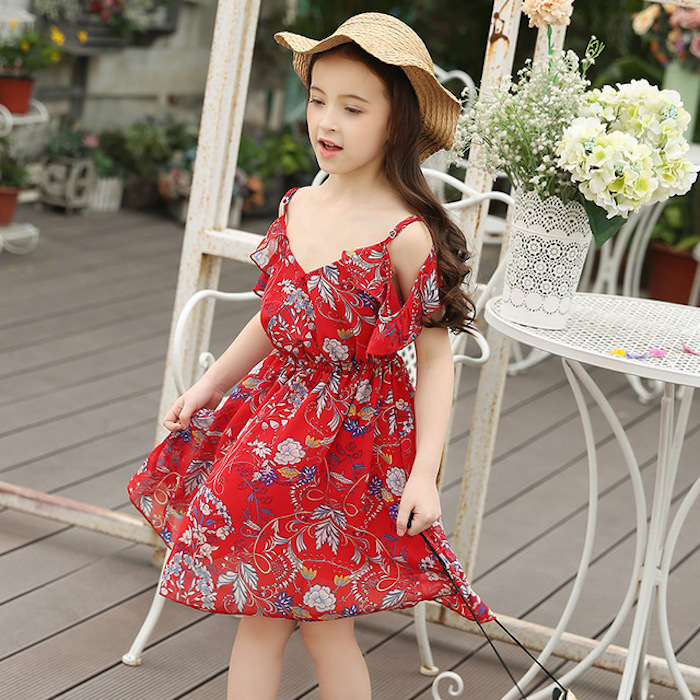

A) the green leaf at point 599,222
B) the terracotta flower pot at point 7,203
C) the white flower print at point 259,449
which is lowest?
the terracotta flower pot at point 7,203

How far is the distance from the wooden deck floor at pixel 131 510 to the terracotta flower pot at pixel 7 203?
22 centimetres

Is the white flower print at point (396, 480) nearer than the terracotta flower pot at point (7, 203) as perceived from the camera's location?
Yes

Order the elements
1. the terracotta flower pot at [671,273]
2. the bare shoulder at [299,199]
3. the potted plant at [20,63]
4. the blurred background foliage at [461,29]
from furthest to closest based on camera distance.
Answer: the blurred background foliage at [461,29] → the terracotta flower pot at [671,273] → the potted plant at [20,63] → the bare shoulder at [299,199]

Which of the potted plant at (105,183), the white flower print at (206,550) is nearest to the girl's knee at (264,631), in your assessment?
the white flower print at (206,550)

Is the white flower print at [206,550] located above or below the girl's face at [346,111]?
below

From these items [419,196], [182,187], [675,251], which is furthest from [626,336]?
[182,187]

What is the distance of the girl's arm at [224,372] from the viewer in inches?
69.4

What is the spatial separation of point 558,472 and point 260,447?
1.90 metres

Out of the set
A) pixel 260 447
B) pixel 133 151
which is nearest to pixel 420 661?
pixel 260 447

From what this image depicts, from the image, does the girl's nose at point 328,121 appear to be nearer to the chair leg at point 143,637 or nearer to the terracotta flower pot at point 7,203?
the chair leg at point 143,637

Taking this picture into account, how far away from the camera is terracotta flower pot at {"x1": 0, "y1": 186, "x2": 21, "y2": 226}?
4.83 meters

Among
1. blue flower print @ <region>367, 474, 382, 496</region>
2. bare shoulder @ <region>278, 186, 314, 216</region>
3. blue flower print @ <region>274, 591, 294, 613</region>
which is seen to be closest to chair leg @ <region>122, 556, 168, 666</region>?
blue flower print @ <region>274, 591, 294, 613</region>

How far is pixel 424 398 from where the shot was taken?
1.61 m

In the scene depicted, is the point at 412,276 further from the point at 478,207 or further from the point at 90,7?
the point at 90,7
